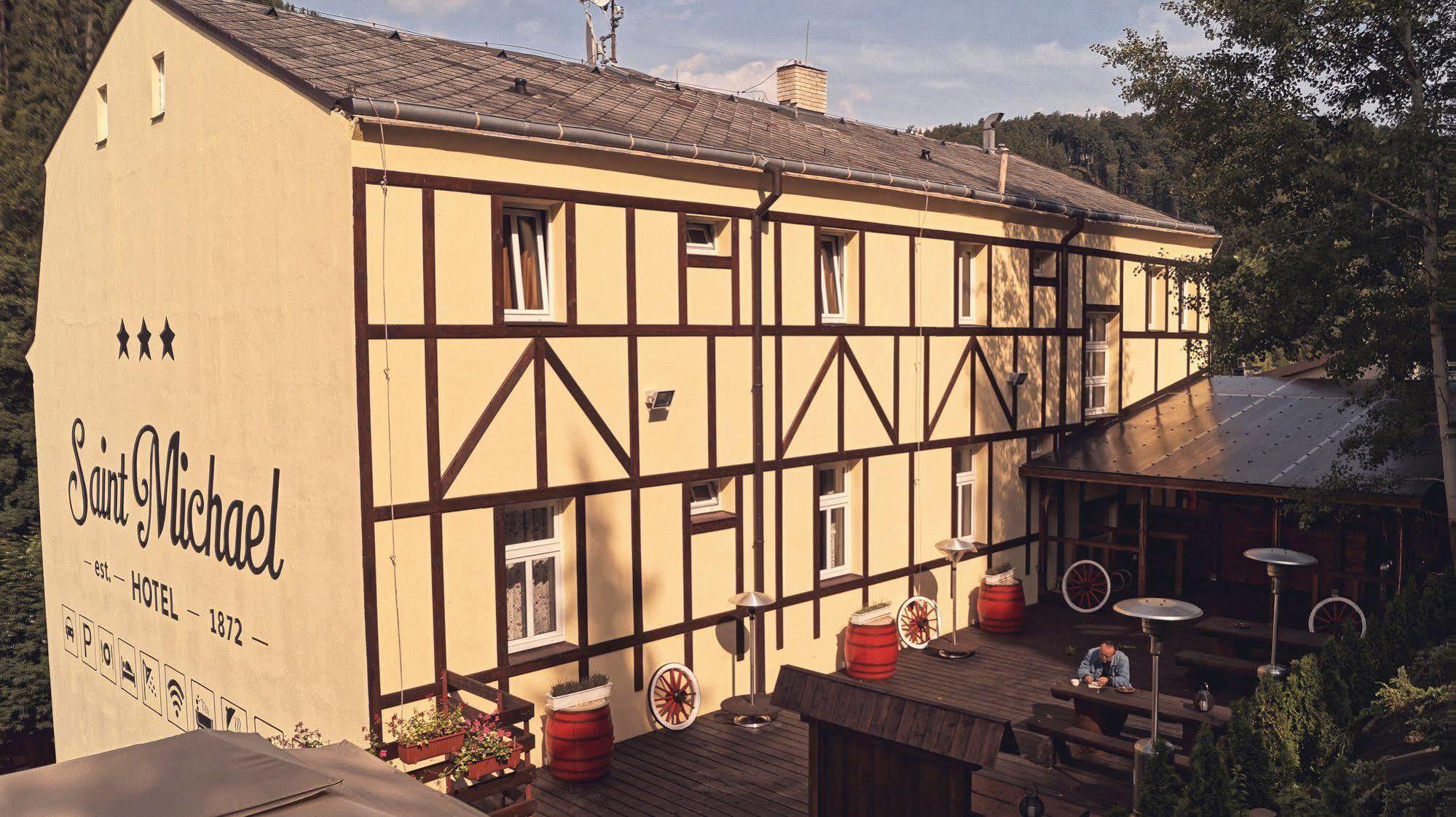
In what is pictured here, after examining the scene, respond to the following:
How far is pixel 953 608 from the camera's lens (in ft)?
52.8

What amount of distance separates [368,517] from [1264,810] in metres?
7.77

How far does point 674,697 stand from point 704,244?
5.44 metres

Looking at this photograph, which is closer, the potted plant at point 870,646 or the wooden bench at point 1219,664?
the wooden bench at point 1219,664

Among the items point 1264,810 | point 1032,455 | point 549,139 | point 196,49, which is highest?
point 196,49

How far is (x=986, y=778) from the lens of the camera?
9.65m

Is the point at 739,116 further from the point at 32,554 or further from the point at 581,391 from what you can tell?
the point at 32,554

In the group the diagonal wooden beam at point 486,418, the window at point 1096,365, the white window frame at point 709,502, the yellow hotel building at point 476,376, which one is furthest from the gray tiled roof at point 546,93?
the white window frame at point 709,502

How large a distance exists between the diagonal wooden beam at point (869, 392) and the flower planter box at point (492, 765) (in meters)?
7.20

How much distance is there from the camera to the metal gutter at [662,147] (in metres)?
9.43

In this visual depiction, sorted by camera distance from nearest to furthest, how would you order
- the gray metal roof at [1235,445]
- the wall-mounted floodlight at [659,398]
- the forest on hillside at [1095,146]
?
the wall-mounted floodlight at [659,398] → the gray metal roof at [1235,445] → the forest on hillside at [1095,146]

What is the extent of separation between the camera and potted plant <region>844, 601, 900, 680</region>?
1373 centimetres

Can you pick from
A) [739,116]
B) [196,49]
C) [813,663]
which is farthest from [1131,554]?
[196,49]

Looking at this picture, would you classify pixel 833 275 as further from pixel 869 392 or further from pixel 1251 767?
pixel 1251 767

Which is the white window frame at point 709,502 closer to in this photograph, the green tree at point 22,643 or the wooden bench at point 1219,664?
the wooden bench at point 1219,664
